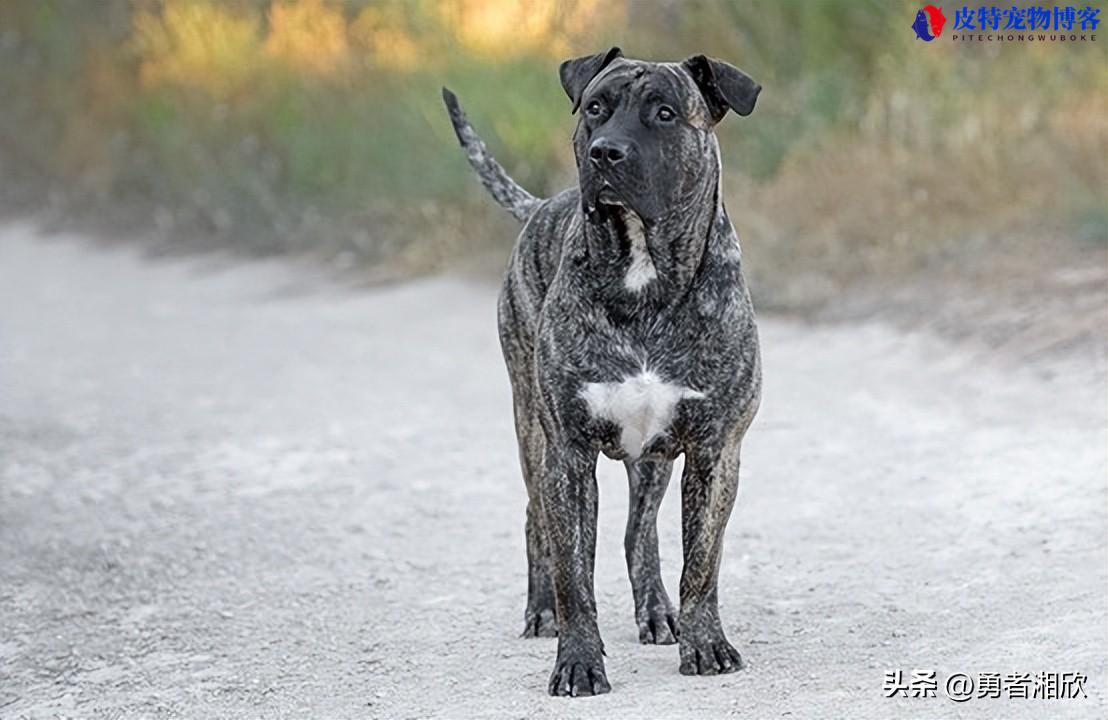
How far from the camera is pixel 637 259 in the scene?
4.85 meters

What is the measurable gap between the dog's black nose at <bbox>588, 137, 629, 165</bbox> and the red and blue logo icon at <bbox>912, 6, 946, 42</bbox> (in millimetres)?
8768

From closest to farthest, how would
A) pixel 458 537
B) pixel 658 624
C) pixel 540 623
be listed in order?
pixel 658 624 → pixel 540 623 → pixel 458 537

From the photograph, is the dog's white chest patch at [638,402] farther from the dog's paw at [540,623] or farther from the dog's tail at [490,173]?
the dog's tail at [490,173]

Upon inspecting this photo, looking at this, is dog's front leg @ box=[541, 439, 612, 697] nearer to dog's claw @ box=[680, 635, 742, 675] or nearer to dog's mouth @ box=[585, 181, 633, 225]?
dog's claw @ box=[680, 635, 742, 675]

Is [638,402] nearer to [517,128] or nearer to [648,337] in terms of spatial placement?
[648,337]

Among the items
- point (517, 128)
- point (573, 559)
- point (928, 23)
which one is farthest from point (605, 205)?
point (517, 128)

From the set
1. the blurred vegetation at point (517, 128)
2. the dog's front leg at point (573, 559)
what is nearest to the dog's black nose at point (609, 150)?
the dog's front leg at point (573, 559)

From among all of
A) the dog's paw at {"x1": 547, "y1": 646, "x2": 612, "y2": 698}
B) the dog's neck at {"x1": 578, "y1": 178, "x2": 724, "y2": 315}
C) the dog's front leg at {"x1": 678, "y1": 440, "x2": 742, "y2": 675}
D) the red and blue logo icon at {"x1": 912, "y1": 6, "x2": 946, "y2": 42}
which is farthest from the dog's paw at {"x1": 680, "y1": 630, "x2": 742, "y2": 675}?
the red and blue logo icon at {"x1": 912, "y1": 6, "x2": 946, "y2": 42}

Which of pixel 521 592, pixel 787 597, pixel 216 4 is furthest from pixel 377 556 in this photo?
pixel 216 4

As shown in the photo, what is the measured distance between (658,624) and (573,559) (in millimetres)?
647

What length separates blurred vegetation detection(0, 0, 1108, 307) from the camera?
1159 cm

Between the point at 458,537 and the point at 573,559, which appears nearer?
the point at 573,559

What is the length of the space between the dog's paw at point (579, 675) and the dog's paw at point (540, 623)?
0.70 m

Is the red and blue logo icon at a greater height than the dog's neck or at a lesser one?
greater
